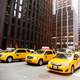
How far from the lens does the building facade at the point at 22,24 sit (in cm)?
4691

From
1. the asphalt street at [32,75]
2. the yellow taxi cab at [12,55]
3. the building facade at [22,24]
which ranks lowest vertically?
the asphalt street at [32,75]

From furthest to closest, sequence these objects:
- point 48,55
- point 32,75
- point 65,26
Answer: point 65,26
point 48,55
point 32,75

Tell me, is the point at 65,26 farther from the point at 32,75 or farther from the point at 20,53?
the point at 32,75

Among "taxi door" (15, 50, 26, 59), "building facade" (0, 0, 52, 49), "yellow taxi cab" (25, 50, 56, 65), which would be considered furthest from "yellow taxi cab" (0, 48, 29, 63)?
"building facade" (0, 0, 52, 49)

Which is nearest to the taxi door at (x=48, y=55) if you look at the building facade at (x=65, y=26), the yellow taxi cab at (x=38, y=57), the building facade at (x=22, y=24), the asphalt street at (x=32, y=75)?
the yellow taxi cab at (x=38, y=57)

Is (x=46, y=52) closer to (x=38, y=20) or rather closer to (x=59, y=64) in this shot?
(x=59, y=64)

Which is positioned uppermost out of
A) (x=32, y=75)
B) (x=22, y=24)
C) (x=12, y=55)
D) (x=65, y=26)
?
(x=65, y=26)

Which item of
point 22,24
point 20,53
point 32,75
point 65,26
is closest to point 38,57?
point 20,53

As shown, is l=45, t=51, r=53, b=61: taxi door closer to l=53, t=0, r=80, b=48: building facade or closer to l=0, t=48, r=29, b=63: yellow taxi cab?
l=0, t=48, r=29, b=63: yellow taxi cab

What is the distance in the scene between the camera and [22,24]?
5384 cm

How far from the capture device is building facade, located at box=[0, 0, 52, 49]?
46.9 m

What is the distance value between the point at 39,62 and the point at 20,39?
1506 inches

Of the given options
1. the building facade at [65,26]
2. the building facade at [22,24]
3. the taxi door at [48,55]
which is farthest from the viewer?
the building facade at [65,26]

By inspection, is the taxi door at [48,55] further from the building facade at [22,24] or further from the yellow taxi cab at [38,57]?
the building facade at [22,24]
